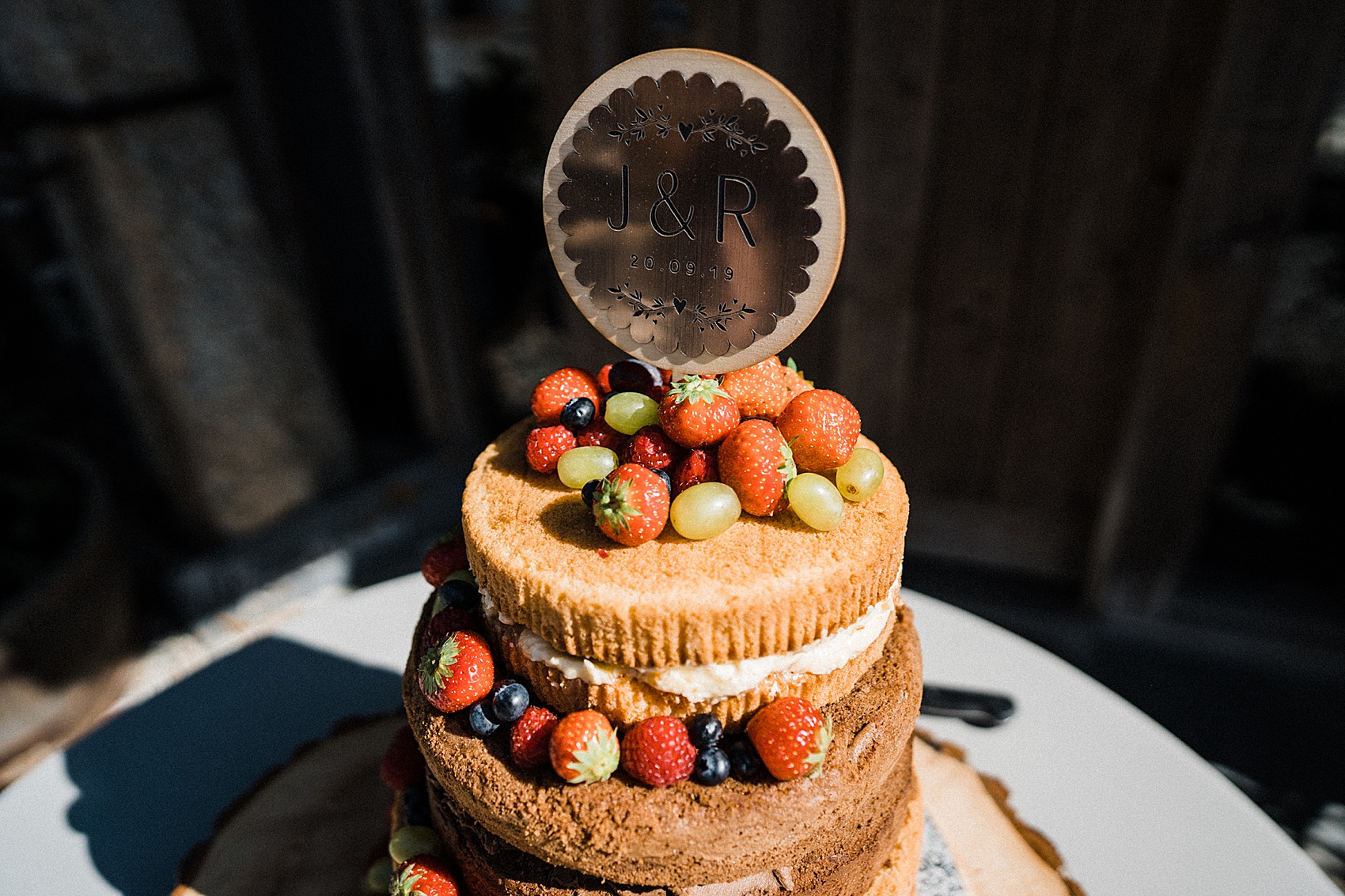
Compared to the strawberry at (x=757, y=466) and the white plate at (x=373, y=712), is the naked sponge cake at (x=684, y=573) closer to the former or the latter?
the strawberry at (x=757, y=466)

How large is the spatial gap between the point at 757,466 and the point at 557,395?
499 millimetres

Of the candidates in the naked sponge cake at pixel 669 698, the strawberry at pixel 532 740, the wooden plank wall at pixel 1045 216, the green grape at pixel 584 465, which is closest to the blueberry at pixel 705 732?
the naked sponge cake at pixel 669 698

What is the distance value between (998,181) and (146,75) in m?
3.61

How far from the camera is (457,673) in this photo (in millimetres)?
1505

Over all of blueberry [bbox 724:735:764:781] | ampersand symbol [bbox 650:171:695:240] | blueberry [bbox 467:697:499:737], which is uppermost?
ampersand symbol [bbox 650:171:695:240]

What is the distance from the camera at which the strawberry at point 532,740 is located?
57.6 inches

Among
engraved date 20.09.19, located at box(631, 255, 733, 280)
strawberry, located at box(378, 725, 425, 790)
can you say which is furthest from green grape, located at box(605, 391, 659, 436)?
strawberry, located at box(378, 725, 425, 790)

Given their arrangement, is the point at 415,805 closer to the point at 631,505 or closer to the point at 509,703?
the point at 509,703

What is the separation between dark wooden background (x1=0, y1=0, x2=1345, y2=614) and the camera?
10.3ft

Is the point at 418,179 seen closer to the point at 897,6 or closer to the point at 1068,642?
the point at 897,6

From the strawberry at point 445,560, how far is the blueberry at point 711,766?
2.30 feet

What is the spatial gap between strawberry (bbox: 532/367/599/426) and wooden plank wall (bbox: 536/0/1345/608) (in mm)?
2341

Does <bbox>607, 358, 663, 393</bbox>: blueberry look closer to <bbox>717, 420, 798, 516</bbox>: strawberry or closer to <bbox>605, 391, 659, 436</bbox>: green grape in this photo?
<bbox>605, 391, 659, 436</bbox>: green grape

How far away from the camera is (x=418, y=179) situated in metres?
4.28
